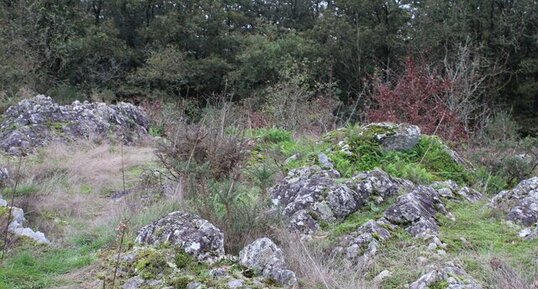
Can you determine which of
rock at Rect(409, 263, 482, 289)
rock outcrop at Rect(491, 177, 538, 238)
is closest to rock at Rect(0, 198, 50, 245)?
rock at Rect(409, 263, 482, 289)

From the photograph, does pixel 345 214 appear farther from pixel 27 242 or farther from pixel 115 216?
pixel 27 242

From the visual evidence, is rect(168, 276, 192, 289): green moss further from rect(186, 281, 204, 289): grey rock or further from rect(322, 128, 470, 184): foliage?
rect(322, 128, 470, 184): foliage

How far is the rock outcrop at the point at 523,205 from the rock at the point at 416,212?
1.62ft

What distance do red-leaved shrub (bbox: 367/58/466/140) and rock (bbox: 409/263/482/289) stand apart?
6373 millimetres

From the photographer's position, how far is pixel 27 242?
395 centimetres

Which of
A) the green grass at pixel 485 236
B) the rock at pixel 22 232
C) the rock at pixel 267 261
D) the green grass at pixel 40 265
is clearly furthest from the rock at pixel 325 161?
the rock at pixel 22 232

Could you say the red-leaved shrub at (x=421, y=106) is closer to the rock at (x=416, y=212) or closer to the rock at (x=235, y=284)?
the rock at (x=416, y=212)

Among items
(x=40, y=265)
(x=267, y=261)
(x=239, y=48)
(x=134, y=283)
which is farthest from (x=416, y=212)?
(x=239, y=48)

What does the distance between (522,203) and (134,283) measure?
118 inches

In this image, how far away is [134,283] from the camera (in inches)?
120

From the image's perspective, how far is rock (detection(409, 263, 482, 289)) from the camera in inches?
109

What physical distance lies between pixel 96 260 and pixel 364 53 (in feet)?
67.4

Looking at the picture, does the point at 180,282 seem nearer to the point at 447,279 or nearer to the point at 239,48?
the point at 447,279

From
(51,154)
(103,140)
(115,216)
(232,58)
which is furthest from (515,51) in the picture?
(115,216)
